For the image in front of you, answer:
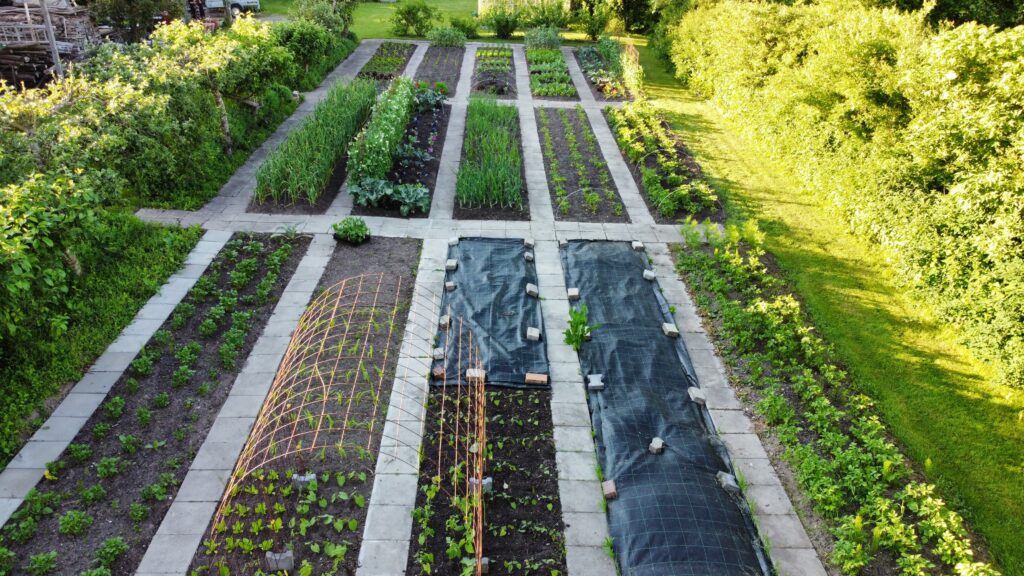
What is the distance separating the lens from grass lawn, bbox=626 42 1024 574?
20.8ft

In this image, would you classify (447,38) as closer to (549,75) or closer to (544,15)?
(544,15)

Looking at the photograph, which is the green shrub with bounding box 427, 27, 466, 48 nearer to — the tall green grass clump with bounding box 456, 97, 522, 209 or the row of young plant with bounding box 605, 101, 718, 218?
the tall green grass clump with bounding box 456, 97, 522, 209

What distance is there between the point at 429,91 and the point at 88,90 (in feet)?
27.7

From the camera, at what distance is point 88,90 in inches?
375

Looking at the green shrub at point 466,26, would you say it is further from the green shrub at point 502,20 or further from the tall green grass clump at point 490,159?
the tall green grass clump at point 490,159

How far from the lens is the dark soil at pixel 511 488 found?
5.41 meters

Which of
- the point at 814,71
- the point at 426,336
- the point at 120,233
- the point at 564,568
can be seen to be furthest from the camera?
the point at 814,71

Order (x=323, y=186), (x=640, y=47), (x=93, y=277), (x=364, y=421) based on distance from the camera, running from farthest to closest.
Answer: (x=640, y=47)
(x=323, y=186)
(x=93, y=277)
(x=364, y=421)

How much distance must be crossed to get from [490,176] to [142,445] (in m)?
7.36

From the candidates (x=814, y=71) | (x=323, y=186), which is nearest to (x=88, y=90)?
(x=323, y=186)

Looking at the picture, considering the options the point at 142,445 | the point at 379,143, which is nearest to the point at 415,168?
the point at 379,143

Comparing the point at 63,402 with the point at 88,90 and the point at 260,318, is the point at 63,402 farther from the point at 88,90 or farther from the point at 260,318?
the point at 88,90

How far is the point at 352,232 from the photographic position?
395 inches

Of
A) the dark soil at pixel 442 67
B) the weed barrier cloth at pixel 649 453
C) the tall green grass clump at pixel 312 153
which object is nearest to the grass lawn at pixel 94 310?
the tall green grass clump at pixel 312 153
